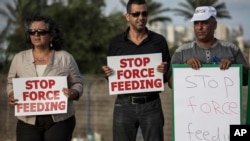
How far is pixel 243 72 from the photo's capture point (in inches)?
219

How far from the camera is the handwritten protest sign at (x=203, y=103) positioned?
216 inches

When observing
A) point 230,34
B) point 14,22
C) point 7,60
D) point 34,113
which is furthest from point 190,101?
point 230,34

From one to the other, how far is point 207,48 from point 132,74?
75cm

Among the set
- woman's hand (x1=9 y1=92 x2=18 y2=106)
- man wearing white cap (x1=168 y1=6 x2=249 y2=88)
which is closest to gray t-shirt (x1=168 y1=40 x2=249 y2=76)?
man wearing white cap (x1=168 y1=6 x2=249 y2=88)

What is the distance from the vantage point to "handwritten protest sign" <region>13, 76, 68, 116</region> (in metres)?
5.71

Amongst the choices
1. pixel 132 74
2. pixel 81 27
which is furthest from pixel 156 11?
pixel 132 74

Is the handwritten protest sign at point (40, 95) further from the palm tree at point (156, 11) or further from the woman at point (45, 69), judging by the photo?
the palm tree at point (156, 11)

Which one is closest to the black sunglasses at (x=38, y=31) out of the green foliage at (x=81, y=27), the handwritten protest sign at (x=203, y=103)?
the handwritten protest sign at (x=203, y=103)

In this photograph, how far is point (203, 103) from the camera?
5.55 m

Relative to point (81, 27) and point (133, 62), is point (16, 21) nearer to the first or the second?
point (81, 27)

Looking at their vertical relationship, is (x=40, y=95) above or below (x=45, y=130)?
above

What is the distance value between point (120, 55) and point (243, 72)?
1.15 m

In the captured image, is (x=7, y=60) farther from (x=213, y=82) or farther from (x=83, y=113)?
(x=213, y=82)

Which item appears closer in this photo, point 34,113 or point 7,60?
point 34,113
